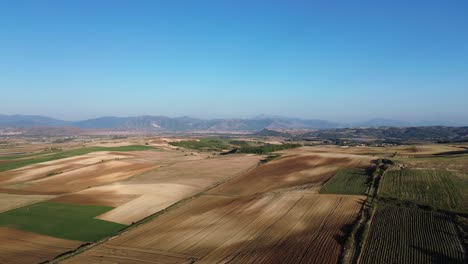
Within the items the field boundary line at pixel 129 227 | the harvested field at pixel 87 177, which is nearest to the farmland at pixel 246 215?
the field boundary line at pixel 129 227

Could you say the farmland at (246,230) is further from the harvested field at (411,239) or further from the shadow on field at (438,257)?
the shadow on field at (438,257)

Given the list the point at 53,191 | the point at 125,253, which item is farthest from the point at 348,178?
the point at 53,191

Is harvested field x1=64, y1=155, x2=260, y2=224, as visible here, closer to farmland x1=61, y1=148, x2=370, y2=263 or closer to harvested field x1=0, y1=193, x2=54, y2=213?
farmland x1=61, y1=148, x2=370, y2=263

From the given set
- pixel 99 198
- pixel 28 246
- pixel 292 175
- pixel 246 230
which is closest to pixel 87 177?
pixel 99 198

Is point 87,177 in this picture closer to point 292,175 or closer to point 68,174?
point 68,174

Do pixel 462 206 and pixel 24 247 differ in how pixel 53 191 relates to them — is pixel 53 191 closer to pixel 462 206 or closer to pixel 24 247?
pixel 24 247
